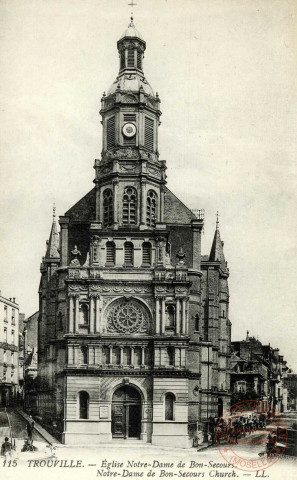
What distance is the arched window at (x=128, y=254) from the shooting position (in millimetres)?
58031

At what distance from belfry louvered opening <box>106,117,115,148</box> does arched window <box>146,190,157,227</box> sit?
205 inches

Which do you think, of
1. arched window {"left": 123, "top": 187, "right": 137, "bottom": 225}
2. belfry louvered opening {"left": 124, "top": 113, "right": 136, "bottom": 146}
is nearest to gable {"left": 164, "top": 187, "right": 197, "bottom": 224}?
arched window {"left": 123, "top": 187, "right": 137, "bottom": 225}

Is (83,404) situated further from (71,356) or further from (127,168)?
(127,168)

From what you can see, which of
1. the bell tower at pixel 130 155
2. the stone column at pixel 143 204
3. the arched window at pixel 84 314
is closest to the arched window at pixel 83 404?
the arched window at pixel 84 314

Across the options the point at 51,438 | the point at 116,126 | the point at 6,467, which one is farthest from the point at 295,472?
the point at 116,126

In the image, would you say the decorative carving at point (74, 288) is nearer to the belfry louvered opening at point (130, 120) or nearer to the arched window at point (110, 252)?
the arched window at point (110, 252)

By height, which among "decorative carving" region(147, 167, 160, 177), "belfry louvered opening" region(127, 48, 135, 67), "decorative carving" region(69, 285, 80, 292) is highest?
"belfry louvered opening" region(127, 48, 135, 67)

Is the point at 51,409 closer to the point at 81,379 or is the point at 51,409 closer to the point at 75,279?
the point at 81,379

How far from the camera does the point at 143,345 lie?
56.1 meters

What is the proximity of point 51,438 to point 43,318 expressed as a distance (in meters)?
15.5

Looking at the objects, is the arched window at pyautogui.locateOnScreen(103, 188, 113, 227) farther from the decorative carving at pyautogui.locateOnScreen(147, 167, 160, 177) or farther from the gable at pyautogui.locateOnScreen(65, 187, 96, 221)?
the decorative carving at pyautogui.locateOnScreen(147, 167, 160, 177)

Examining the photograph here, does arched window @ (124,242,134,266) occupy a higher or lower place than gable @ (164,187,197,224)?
lower

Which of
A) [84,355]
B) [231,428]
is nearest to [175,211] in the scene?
[84,355]

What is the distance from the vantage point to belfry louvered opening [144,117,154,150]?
204 ft
